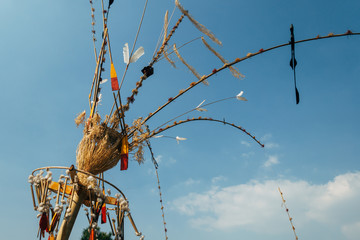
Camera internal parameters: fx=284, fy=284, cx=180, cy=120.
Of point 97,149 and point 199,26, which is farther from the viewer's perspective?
point 199,26

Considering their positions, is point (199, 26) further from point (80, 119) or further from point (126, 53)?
point (80, 119)

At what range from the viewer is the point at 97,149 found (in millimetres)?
3264

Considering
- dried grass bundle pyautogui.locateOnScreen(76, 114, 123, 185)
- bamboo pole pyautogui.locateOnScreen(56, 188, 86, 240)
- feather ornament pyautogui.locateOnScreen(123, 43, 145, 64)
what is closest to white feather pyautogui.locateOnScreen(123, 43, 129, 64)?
feather ornament pyautogui.locateOnScreen(123, 43, 145, 64)

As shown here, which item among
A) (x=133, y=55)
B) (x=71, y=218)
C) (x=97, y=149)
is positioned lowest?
(x=71, y=218)

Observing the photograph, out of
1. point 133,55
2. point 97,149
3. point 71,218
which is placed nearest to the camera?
point 71,218

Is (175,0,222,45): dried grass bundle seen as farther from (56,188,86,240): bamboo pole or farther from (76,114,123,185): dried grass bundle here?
(56,188,86,240): bamboo pole

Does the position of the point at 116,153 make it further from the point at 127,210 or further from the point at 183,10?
the point at 183,10

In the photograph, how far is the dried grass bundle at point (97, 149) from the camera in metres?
3.24

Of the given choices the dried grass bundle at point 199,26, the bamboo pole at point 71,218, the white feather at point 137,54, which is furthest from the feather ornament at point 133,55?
the bamboo pole at point 71,218

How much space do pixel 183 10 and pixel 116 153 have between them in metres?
1.99

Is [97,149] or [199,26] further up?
[199,26]

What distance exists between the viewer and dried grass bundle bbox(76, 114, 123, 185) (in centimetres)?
324

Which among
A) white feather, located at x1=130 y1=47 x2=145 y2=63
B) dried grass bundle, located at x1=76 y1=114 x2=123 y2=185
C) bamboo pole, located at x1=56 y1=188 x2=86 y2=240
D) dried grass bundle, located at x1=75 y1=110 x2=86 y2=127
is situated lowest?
→ bamboo pole, located at x1=56 y1=188 x2=86 y2=240

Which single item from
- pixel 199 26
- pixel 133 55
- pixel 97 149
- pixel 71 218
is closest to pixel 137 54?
pixel 133 55
